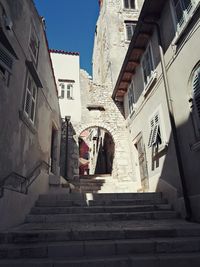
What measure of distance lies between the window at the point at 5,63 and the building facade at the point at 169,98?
13.1 ft

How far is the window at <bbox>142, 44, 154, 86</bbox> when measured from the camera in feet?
23.6

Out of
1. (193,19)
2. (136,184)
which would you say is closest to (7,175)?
(193,19)

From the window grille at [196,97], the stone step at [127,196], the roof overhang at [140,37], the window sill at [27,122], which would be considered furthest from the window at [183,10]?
the stone step at [127,196]

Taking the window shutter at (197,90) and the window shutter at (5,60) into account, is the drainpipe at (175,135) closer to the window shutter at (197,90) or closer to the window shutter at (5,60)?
the window shutter at (197,90)

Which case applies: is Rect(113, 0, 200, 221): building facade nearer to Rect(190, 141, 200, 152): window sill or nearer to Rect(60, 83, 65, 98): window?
Rect(190, 141, 200, 152): window sill

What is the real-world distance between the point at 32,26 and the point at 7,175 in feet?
14.8

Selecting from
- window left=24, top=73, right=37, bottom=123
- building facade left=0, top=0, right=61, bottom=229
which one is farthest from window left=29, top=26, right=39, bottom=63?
window left=24, top=73, right=37, bottom=123

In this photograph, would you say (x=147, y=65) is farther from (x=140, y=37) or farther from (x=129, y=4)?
(x=129, y=4)

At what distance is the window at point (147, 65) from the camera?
23.6 ft

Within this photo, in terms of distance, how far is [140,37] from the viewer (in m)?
7.30

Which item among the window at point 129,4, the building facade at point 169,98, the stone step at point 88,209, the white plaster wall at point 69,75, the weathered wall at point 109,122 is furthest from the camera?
the window at point 129,4

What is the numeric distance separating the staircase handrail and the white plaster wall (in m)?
5.58

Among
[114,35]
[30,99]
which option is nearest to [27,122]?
[30,99]

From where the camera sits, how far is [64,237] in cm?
363
